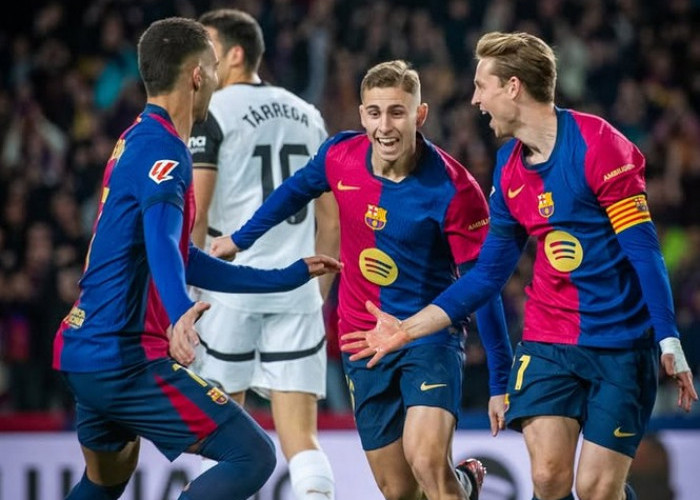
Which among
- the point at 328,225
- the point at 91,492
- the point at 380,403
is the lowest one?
the point at 91,492

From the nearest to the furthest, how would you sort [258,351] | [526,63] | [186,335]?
[186,335] < [526,63] < [258,351]

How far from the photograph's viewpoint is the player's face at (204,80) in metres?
5.09

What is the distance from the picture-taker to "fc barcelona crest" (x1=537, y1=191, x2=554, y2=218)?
16.9 feet

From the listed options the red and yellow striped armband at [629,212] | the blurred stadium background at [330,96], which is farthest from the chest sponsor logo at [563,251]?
the blurred stadium background at [330,96]


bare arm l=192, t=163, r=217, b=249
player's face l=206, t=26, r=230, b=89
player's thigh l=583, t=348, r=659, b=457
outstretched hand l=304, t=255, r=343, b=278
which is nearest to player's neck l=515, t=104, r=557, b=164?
player's thigh l=583, t=348, r=659, b=457

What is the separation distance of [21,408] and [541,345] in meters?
5.63

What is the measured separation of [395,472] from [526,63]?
1.88 m

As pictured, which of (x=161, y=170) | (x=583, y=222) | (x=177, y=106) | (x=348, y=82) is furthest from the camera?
(x=348, y=82)

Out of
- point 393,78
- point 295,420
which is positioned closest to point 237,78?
point 393,78

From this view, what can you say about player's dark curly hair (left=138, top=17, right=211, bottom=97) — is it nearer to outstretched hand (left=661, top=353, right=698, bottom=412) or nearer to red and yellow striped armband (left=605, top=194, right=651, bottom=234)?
red and yellow striped armband (left=605, top=194, right=651, bottom=234)

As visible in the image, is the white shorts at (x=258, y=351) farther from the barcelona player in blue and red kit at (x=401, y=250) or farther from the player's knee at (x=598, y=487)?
the player's knee at (x=598, y=487)

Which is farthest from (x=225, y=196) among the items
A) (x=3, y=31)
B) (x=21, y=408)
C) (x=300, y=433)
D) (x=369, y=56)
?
(x=3, y=31)

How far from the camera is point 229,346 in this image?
6.46 meters

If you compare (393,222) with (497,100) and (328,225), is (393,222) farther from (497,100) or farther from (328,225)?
(328,225)
